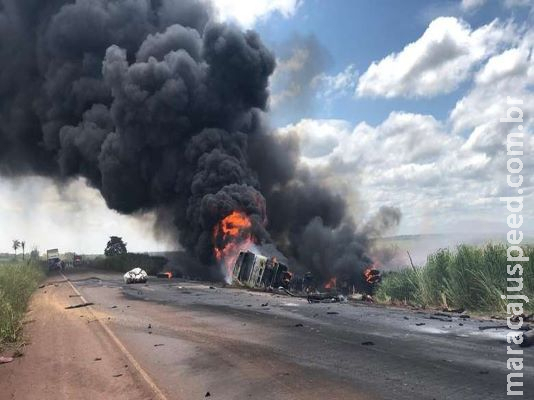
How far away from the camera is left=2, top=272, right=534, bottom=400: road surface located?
7.15 meters

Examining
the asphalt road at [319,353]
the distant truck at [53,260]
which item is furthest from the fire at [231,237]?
the distant truck at [53,260]

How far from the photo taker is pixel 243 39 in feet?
149

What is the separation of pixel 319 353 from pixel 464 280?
7721 mm

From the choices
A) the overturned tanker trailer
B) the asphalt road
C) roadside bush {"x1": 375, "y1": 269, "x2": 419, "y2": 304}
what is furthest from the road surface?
the overturned tanker trailer

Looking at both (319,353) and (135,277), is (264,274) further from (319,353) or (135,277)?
(319,353)

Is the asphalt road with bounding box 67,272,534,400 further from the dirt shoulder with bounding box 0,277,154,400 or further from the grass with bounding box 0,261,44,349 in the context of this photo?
the grass with bounding box 0,261,44,349

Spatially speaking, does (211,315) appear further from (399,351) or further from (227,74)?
(227,74)

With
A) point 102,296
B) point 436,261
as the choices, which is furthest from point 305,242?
point 436,261

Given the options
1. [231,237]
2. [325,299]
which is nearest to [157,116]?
[231,237]

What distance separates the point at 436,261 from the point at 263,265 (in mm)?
12022

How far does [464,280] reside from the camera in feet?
49.9

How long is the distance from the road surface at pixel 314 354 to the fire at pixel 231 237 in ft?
61.4

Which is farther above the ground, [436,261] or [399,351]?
[436,261]

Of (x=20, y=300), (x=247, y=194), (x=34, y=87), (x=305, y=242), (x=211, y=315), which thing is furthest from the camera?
(x=34, y=87)
